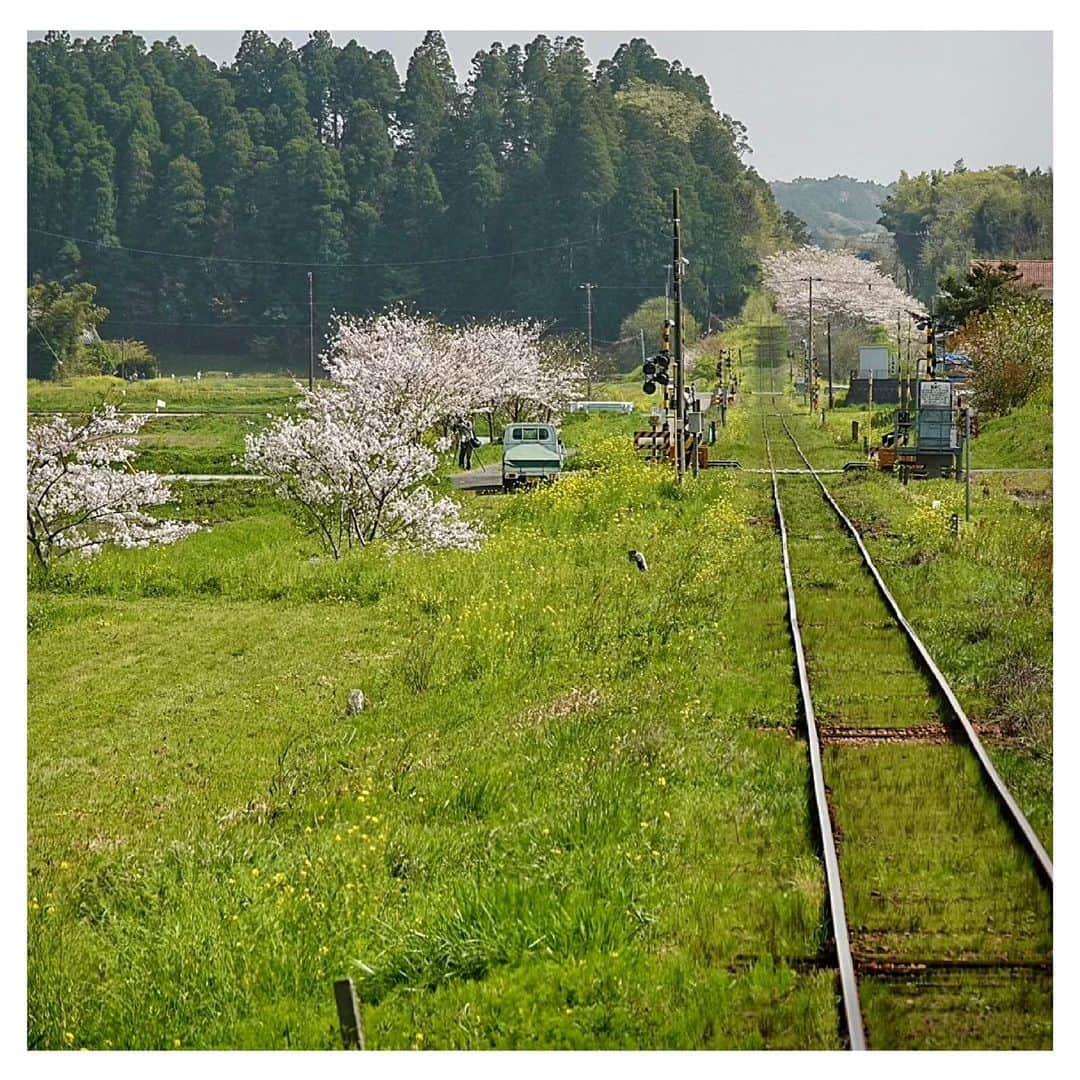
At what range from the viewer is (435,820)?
8.07 meters

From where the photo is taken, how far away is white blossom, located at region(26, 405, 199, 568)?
2008 cm

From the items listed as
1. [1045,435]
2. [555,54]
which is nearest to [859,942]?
[1045,435]

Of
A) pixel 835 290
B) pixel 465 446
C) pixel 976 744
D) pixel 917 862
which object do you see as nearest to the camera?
pixel 917 862

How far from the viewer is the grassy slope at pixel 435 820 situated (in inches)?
232

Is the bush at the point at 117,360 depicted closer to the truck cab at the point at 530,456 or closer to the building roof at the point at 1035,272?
the truck cab at the point at 530,456

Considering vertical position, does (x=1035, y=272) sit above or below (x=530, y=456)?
above

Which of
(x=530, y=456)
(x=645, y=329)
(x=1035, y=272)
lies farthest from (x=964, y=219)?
(x=530, y=456)

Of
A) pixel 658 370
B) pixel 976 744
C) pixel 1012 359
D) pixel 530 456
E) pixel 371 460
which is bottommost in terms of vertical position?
pixel 976 744

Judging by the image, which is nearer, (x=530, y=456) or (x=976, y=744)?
(x=976, y=744)

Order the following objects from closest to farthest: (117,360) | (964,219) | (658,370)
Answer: (658,370) → (117,360) → (964,219)

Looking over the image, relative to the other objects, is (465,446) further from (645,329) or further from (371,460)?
(645,329)

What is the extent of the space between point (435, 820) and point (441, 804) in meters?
0.17

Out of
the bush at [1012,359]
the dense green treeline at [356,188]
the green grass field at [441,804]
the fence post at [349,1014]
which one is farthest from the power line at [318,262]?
the fence post at [349,1014]

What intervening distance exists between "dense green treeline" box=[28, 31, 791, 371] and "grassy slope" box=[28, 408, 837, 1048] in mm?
34839
